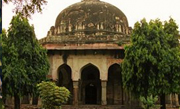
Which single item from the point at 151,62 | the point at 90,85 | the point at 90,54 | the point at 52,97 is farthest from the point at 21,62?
the point at 90,85

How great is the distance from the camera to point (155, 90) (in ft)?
38.8

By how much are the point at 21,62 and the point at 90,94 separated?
661 centimetres

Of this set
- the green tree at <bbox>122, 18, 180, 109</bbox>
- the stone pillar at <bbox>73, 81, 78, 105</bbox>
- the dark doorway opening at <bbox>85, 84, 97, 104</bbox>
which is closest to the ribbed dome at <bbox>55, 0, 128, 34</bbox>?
the dark doorway opening at <bbox>85, 84, 97, 104</bbox>

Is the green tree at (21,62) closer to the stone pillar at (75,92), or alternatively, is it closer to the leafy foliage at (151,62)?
the stone pillar at (75,92)

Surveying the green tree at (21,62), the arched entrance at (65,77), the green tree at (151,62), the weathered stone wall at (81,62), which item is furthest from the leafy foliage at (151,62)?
the arched entrance at (65,77)

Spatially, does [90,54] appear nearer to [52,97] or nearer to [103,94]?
[103,94]

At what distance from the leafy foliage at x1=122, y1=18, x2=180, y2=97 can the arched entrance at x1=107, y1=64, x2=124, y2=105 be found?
410 cm

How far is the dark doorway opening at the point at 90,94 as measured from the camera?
17.6 m

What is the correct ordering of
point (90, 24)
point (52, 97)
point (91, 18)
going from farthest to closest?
point (91, 18) → point (90, 24) → point (52, 97)

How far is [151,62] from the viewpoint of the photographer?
1208cm

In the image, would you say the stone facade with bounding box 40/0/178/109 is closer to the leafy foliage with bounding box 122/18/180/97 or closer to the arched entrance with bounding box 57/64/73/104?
the arched entrance with bounding box 57/64/73/104

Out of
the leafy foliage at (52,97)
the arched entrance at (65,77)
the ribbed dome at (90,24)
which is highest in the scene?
the ribbed dome at (90,24)

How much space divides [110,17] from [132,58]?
646 cm

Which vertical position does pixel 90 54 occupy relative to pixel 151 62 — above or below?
above
